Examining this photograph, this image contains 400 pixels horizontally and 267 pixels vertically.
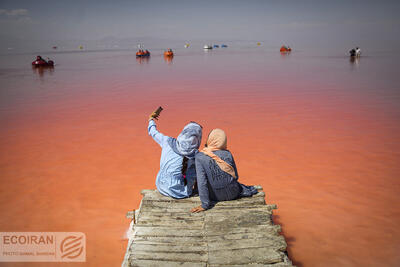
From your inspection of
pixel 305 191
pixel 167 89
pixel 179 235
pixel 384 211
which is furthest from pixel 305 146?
pixel 167 89

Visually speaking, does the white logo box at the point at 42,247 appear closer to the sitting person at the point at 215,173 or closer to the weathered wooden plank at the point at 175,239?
the weathered wooden plank at the point at 175,239

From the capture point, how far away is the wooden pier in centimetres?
269

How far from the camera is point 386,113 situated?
388 inches

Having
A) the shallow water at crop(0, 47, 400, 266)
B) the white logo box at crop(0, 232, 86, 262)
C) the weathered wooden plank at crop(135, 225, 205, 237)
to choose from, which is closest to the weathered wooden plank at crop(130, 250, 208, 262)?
the weathered wooden plank at crop(135, 225, 205, 237)

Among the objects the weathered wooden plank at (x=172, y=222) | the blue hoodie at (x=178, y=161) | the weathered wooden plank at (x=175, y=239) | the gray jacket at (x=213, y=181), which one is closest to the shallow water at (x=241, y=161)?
the weathered wooden plank at (x=172, y=222)

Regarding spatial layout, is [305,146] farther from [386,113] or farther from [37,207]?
[37,207]

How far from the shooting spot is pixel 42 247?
13.5 feet

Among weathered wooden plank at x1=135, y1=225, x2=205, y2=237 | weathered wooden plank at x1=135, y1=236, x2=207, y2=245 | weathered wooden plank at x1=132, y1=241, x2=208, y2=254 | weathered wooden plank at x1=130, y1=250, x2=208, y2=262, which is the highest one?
weathered wooden plank at x1=135, y1=225, x2=205, y2=237

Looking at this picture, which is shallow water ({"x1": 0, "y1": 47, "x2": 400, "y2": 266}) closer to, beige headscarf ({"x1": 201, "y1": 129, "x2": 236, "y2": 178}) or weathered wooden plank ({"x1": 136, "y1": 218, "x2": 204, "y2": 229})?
weathered wooden plank ({"x1": 136, "y1": 218, "x2": 204, "y2": 229})

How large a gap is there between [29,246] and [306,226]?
4.07 m

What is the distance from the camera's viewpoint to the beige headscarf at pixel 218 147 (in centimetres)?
335

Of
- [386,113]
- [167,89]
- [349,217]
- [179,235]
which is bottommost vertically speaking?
[349,217]

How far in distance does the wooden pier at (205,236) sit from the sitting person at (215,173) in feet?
0.39

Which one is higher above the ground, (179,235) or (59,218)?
(179,235)
